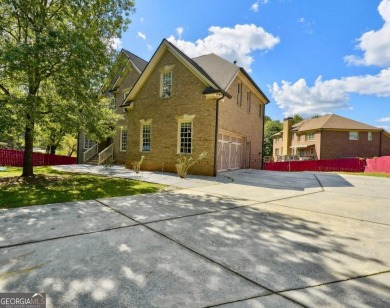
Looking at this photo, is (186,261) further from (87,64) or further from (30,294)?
(87,64)

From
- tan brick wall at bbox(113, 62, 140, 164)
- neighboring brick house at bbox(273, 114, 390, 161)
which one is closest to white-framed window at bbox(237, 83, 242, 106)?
tan brick wall at bbox(113, 62, 140, 164)

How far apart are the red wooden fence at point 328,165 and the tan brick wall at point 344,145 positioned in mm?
11077

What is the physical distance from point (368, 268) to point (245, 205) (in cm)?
351

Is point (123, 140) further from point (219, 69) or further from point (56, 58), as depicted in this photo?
point (56, 58)

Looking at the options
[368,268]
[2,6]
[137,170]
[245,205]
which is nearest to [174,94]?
[137,170]

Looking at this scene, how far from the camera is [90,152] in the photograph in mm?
22812

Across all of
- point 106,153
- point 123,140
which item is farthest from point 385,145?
point 106,153

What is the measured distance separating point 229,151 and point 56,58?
11364 mm

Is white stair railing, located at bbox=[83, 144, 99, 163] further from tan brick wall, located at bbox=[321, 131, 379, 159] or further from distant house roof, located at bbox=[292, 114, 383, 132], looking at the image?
tan brick wall, located at bbox=[321, 131, 379, 159]

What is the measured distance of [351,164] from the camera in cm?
2566

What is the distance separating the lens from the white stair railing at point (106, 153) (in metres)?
21.4

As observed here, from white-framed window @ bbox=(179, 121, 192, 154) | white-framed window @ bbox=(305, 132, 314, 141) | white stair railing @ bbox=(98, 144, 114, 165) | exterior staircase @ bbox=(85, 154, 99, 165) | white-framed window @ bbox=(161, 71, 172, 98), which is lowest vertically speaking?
exterior staircase @ bbox=(85, 154, 99, 165)

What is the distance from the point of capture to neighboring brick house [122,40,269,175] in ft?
44.3

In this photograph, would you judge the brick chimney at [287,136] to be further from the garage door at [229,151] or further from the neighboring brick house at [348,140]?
the garage door at [229,151]
